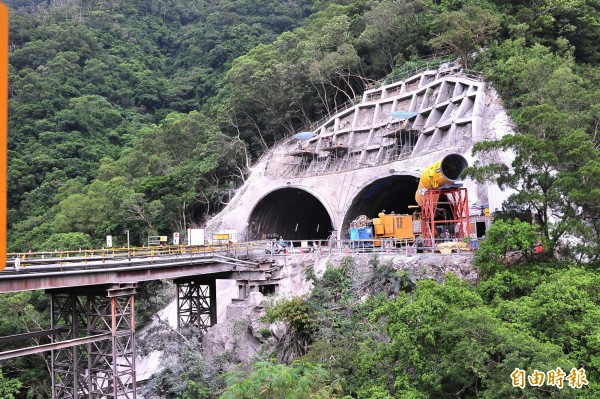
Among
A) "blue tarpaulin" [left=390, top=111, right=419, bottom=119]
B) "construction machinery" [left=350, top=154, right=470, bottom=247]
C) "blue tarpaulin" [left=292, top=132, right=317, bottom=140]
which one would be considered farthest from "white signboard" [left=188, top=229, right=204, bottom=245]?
"blue tarpaulin" [left=390, top=111, right=419, bottom=119]

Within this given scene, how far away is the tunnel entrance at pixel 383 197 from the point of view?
38.6 m

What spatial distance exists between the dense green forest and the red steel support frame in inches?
101

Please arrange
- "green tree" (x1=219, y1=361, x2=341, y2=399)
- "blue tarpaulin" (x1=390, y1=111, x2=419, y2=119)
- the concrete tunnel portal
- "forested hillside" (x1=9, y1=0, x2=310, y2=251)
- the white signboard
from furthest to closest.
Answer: "forested hillside" (x1=9, y1=0, x2=310, y2=251)
the concrete tunnel portal
"blue tarpaulin" (x1=390, y1=111, x2=419, y2=119)
the white signboard
"green tree" (x1=219, y1=361, x2=341, y2=399)

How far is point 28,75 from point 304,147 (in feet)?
148

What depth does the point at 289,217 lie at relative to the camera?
48.5 meters

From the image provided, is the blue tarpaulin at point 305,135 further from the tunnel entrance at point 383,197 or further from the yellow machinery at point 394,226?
the yellow machinery at point 394,226

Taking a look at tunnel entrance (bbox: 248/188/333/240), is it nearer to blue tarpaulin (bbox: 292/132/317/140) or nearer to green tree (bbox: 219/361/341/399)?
blue tarpaulin (bbox: 292/132/317/140)

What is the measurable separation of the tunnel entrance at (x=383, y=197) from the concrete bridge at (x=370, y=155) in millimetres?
98

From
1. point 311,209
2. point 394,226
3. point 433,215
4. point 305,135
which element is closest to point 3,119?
point 433,215

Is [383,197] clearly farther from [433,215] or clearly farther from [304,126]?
[433,215]

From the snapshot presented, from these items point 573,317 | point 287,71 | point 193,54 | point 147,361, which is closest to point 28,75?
point 193,54

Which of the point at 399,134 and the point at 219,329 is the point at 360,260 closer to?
the point at 219,329

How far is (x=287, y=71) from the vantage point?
4834cm

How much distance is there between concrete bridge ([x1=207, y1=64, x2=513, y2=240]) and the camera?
1398 inches
